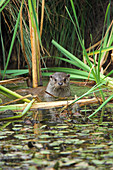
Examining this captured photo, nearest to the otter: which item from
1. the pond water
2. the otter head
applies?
the otter head

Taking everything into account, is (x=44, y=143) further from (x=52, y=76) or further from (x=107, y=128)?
(x=52, y=76)

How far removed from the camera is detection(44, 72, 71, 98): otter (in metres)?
4.75

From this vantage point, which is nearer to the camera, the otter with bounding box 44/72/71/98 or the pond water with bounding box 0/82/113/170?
the pond water with bounding box 0/82/113/170

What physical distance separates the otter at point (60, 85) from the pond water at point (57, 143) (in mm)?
1688

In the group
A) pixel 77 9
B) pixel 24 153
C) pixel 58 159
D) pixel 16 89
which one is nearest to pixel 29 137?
pixel 24 153

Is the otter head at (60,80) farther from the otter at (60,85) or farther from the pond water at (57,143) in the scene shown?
the pond water at (57,143)

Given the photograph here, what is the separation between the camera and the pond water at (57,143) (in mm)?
1888

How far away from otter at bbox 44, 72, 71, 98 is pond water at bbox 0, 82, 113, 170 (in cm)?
169

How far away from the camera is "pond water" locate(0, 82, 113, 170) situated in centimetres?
189

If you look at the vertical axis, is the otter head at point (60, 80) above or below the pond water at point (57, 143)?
above

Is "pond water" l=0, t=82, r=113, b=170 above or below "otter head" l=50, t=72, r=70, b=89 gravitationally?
below

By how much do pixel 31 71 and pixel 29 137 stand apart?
2.66 meters

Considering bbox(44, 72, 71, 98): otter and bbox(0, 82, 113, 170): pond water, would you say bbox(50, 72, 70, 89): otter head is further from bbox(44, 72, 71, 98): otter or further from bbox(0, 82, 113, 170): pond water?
bbox(0, 82, 113, 170): pond water

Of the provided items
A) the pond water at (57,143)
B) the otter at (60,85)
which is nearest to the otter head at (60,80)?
the otter at (60,85)
